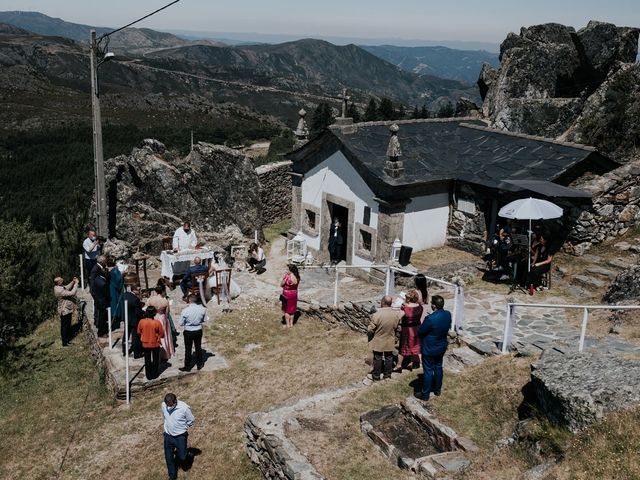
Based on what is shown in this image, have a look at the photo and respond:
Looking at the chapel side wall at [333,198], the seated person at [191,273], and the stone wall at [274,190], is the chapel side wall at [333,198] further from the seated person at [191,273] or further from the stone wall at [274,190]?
the seated person at [191,273]

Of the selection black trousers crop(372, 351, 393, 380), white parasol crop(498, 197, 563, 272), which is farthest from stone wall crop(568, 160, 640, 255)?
black trousers crop(372, 351, 393, 380)

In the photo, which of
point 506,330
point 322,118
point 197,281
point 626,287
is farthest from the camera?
point 322,118

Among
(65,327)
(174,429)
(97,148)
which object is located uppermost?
(97,148)

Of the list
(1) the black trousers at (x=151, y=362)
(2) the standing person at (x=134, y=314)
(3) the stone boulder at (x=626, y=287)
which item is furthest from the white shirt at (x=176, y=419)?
(3) the stone boulder at (x=626, y=287)

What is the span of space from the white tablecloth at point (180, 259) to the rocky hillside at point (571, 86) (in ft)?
41.3

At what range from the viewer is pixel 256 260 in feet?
62.6

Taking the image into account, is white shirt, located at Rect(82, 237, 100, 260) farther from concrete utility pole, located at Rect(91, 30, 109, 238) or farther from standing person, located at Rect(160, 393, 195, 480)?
standing person, located at Rect(160, 393, 195, 480)

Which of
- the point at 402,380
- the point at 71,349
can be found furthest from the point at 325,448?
the point at 71,349

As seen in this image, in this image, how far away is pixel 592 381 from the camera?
23.7 feet

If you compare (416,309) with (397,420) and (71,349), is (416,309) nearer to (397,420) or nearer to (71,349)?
(397,420)

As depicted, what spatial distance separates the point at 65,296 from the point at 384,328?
28.0 feet

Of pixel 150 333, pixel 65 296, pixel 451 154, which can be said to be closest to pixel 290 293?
pixel 150 333

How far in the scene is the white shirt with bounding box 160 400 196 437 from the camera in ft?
28.8

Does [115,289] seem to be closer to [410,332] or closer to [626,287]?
[410,332]
